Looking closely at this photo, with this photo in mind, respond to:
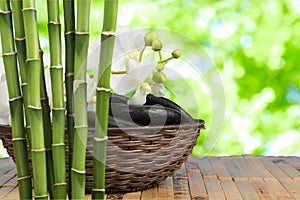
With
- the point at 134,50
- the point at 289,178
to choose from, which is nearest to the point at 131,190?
the point at 134,50

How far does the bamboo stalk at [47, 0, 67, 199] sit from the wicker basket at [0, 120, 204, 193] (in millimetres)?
220

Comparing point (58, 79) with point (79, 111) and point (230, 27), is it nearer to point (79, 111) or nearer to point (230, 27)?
point (79, 111)

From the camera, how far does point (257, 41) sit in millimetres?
2453

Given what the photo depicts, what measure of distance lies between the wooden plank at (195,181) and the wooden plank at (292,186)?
0.62 ft

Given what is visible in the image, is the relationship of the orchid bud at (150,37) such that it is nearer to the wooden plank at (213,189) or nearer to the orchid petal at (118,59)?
the orchid petal at (118,59)

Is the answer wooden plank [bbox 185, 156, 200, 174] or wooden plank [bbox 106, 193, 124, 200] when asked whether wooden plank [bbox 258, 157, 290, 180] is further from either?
wooden plank [bbox 106, 193, 124, 200]

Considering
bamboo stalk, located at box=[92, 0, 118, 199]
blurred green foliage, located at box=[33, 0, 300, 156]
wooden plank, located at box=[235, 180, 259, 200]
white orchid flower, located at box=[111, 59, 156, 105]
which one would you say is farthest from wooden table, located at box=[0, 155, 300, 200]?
blurred green foliage, located at box=[33, 0, 300, 156]

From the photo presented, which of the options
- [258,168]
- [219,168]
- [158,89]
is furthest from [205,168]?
[158,89]

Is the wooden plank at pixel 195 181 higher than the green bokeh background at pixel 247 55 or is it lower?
lower

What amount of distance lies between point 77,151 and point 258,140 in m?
1.80

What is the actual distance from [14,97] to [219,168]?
0.72 metres

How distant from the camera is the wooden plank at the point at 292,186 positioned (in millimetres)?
1140

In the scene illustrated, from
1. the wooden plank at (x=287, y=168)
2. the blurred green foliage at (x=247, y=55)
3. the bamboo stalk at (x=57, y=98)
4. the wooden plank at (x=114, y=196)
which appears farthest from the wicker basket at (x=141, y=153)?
the blurred green foliage at (x=247, y=55)

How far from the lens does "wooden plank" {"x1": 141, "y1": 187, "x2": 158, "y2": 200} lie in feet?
3.59
